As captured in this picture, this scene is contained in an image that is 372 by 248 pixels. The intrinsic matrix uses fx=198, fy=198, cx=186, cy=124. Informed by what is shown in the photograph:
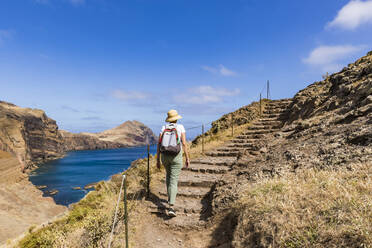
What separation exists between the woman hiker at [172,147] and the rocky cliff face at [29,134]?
13180 centimetres

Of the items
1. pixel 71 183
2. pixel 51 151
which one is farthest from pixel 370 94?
pixel 51 151

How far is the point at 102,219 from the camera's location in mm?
4406

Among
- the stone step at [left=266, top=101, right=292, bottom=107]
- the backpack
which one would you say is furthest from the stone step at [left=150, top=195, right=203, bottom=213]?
the stone step at [left=266, top=101, right=292, bottom=107]

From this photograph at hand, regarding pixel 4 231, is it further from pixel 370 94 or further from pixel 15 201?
pixel 370 94

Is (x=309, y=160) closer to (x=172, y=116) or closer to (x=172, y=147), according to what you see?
(x=172, y=147)

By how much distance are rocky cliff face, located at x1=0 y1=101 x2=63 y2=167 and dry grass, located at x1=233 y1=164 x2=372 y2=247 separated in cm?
13412

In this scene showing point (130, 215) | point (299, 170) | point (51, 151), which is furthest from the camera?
point (51, 151)

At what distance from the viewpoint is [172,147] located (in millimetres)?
4742

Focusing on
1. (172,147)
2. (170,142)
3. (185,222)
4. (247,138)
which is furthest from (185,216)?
(247,138)

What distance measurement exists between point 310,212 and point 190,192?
4.24m

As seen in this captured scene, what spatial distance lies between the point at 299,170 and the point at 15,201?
1889 inches

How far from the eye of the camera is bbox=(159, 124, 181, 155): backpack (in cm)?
476

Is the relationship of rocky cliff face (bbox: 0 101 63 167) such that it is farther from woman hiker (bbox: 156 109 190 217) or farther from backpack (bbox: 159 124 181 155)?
backpack (bbox: 159 124 181 155)

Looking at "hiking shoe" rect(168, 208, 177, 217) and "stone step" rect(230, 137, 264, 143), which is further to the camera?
"stone step" rect(230, 137, 264, 143)
